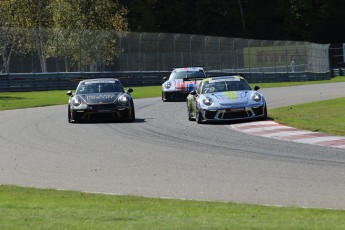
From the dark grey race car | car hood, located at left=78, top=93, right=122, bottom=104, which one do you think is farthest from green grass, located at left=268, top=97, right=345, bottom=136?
car hood, located at left=78, top=93, right=122, bottom=104

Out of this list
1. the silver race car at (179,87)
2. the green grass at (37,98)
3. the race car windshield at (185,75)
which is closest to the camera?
the silver race car at (179,87)

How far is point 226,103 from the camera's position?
24406mm

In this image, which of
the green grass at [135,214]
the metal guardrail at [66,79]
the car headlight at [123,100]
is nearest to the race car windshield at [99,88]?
the car headlight at [123,100]

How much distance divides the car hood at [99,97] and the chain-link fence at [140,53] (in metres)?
25.4

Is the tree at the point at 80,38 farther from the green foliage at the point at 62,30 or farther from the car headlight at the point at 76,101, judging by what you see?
the car headlight at the point at 76,101

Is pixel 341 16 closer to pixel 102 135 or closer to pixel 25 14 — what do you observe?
pixel 25 14

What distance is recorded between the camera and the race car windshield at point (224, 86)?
2567 cm

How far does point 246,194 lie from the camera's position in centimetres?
1205

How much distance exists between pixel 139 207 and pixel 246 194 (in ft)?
5.95

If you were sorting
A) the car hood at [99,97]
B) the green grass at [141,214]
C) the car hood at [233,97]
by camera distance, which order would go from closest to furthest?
the green grass at [141,214] < the car hood at [233,97] < the car hood at [99,97]

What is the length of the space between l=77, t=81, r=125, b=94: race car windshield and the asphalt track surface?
9.56 ft

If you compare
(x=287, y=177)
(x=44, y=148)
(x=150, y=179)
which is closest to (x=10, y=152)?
(x=44, y=148)

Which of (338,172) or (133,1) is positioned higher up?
(133,1)

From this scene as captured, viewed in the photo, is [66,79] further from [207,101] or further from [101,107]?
[207,101]
